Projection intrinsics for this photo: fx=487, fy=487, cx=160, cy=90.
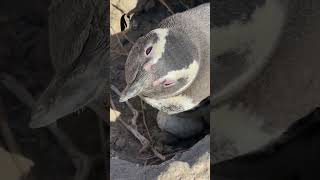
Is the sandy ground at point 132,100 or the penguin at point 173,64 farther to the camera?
the sandy ground at point 132,100

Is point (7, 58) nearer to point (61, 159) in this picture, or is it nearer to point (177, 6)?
point (61, 159)

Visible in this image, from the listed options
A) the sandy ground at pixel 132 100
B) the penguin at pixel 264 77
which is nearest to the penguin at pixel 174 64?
the sandy ground at pixel 132 100

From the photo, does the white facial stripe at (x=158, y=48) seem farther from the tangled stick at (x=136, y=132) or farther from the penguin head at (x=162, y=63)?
the tangled stick at (x=136, y=132)

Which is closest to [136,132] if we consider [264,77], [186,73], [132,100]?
[132,100]

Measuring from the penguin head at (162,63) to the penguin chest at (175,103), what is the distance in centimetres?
7

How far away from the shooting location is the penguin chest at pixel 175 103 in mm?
1019

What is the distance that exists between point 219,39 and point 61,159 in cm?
19

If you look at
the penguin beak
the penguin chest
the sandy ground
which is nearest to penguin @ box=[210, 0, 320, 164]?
the penguin beak

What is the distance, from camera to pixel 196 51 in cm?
92

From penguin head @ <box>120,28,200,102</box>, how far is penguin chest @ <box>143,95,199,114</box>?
0.07 metres

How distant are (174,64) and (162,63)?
2cm

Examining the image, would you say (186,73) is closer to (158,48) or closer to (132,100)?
(158,48)

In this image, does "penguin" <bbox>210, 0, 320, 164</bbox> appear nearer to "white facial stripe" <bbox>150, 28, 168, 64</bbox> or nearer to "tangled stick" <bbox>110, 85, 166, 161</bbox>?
"white facial stripe" <bbox>150, 28, 168, 64</bbox>

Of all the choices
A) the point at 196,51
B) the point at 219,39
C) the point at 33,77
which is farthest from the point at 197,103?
the point at 33,77
